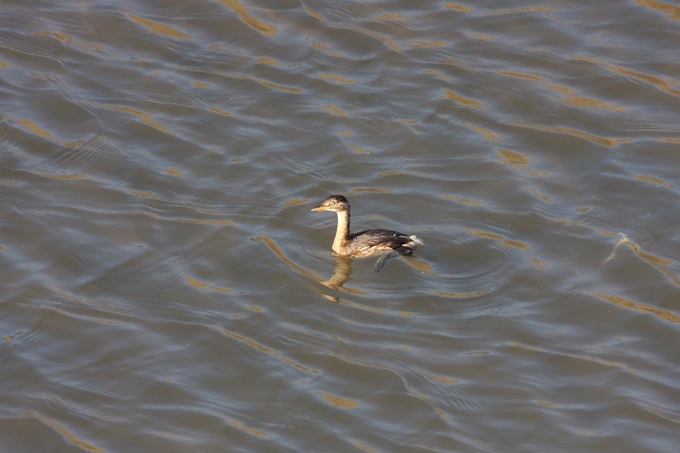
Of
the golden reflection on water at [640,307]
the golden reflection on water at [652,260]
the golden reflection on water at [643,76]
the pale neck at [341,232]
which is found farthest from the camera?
the golden reflection on water at [643,76]

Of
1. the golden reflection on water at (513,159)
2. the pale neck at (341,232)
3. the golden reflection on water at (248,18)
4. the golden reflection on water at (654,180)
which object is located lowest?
the pale neck at (341,232)

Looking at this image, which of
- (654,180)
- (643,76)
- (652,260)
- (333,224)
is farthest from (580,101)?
(333,224)

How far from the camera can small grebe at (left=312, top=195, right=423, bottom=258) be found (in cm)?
884

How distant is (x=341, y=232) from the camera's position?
29.9 feet

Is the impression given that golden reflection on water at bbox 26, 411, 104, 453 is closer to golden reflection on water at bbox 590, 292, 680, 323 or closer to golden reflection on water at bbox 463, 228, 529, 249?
golden reflection on water at bbox 463, 228, 529, 249

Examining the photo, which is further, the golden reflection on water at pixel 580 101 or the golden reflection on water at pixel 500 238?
the golden reflection on water at pixel 580 101

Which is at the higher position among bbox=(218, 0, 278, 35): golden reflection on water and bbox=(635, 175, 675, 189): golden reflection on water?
bbox=(218, 0, 278, 35): golden reflection on water

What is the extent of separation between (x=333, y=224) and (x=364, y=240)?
74 cm

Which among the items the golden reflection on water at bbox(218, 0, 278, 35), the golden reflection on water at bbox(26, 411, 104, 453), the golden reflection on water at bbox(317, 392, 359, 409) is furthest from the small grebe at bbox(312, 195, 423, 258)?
the golden reflection on water at bbox(218, 0, 278, 35)

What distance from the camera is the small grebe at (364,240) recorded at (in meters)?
8.84

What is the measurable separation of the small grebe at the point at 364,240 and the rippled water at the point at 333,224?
0.49ft

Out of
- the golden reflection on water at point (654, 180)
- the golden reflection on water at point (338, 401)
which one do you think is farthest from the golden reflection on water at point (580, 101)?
the golden reflection on water at point (338, 401)

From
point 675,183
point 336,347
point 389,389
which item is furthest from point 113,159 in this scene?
point 675,183

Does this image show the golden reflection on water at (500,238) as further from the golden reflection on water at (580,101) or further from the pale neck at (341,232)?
the golden reflection on water at (580,101)
